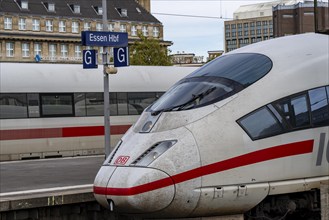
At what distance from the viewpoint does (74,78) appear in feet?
77.8

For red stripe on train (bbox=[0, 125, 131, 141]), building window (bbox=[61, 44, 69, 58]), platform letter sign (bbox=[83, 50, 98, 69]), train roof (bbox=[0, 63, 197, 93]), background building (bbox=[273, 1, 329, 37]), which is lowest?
red stripe on train (bbox=[0, 125, 131, 141])

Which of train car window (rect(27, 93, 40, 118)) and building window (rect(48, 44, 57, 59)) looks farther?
building window (rect(48, 44, 57, 59))

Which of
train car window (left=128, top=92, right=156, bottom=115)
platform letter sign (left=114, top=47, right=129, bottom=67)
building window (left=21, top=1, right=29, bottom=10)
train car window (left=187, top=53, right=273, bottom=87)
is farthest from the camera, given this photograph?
building window (left=21, top=1, right=29, bottom=10)

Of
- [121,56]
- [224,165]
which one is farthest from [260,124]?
[121,56]

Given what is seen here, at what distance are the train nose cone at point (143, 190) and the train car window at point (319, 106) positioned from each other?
258cm

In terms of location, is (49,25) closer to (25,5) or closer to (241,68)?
(25,5)

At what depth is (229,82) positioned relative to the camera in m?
9.98

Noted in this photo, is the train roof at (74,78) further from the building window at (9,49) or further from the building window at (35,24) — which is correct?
the building window at (35,24)

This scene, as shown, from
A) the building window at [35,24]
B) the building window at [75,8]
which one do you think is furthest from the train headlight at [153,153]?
the building window at [75,8]

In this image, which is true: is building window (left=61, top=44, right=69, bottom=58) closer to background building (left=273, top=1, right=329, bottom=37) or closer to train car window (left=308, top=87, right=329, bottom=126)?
background building (left=273, top=1, right=329, bottom=37)

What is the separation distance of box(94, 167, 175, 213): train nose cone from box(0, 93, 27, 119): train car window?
1365 cm

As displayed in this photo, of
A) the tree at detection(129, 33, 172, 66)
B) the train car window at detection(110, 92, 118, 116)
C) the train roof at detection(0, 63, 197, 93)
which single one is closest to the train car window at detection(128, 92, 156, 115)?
the train roof at detection(0, 63, 197, 93)

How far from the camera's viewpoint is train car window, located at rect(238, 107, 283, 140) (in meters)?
9.49

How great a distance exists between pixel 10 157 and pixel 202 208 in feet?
47.2
